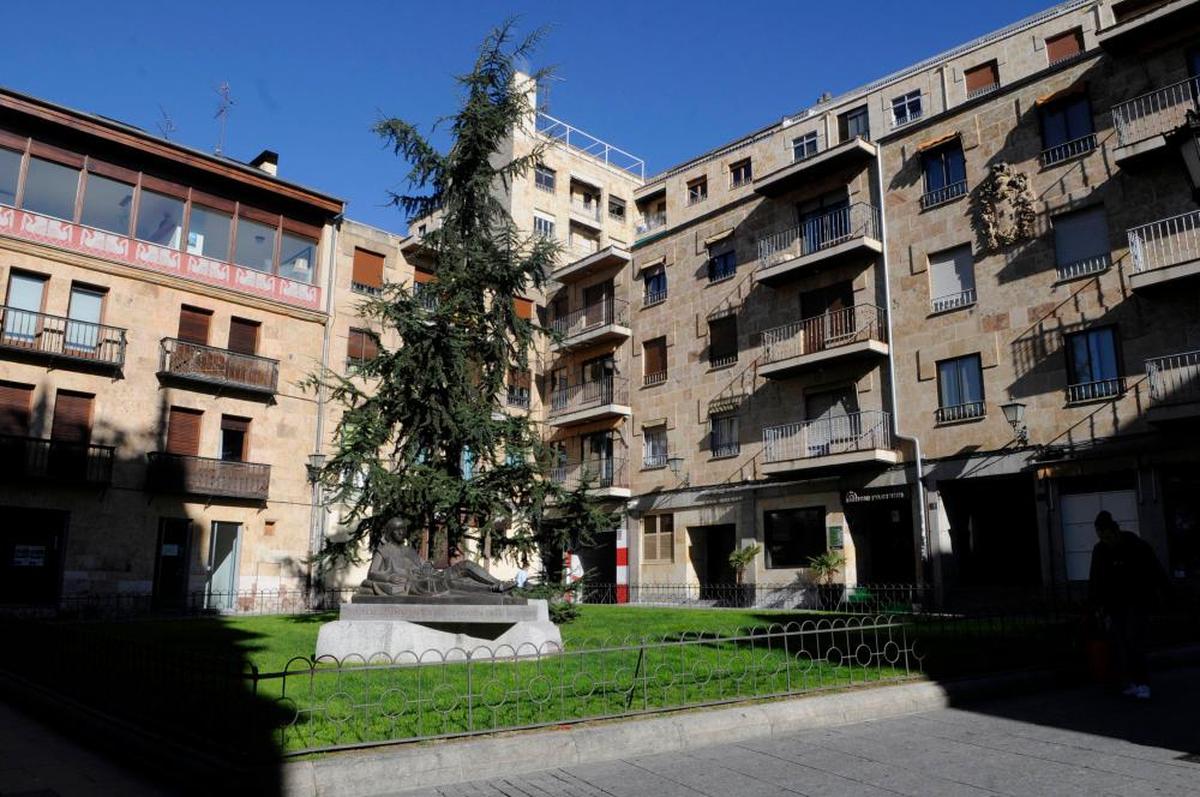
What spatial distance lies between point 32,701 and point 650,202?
33.7 metres

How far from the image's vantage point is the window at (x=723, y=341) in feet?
92.9

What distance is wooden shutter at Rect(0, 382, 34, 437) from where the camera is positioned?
72.1 feet

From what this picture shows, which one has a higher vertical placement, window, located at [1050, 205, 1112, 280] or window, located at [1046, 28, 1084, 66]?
window, located at [1046, 28, 1084, 66]

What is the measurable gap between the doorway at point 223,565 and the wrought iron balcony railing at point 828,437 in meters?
Result: 16.2

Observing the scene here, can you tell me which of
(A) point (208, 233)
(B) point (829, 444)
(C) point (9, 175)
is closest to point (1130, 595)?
(B) point (829, 444)

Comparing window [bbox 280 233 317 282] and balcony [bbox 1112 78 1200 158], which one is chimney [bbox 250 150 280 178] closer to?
window [bbox 280 233 317 282]

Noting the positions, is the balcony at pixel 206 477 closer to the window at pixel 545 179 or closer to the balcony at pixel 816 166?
the balcony at pixel 816 166

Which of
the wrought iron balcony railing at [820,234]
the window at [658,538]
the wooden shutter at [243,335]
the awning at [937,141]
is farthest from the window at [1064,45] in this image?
the wooden shutter at [243,335]

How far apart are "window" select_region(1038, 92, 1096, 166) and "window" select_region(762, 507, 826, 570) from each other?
444 inches

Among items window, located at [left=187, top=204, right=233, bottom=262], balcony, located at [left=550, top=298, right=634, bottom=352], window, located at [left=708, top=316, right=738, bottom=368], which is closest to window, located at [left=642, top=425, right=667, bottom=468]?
window, located at [left=708, top=316, right=738, bottom=368]

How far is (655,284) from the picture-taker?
31.9 m

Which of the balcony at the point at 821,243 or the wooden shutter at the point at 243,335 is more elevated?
the balcony at the point at 821,243

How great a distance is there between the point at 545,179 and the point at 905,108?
17.8 m

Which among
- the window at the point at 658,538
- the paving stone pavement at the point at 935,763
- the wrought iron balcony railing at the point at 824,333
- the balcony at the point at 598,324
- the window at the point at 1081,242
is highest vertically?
the balcony at the point at 598,324
